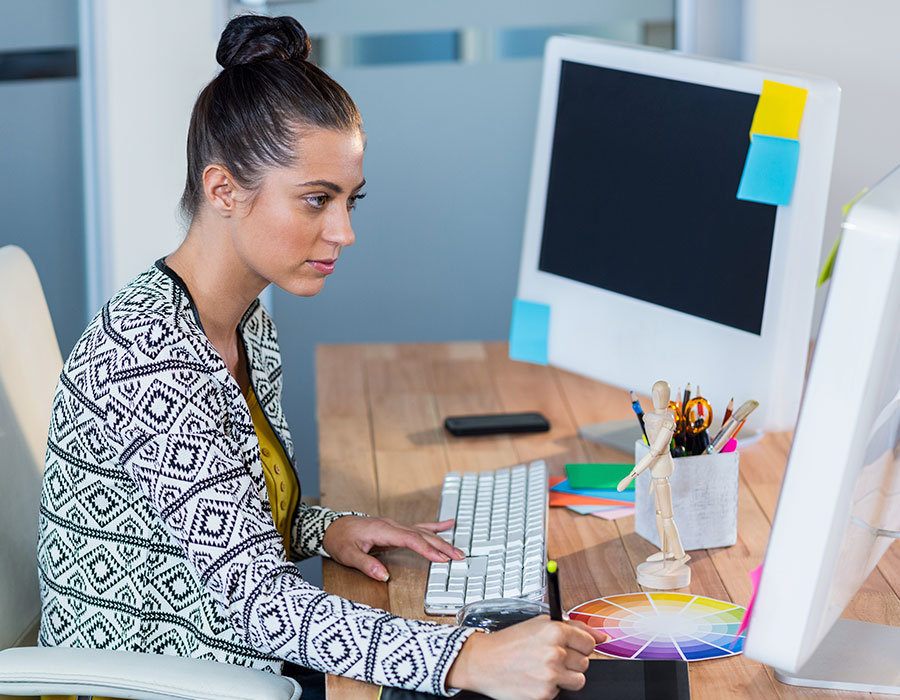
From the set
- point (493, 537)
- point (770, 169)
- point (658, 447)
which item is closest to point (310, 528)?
point (493, 537)

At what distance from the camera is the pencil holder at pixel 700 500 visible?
113 cm

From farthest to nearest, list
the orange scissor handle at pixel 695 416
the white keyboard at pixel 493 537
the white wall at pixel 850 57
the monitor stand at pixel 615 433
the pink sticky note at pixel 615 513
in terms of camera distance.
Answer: the white wall at pixel 850 57
the monitor stand at pixel 615 433
the pink sticky note at pixel 615 513
the orange scissor handle at pixel 695 416
the white keyboard at pixel 493 537

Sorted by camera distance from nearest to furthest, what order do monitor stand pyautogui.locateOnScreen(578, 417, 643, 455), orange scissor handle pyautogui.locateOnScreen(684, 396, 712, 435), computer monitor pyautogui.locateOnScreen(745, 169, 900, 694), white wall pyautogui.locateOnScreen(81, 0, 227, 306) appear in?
computer monitor pyautogui.locateOnScreen(745, 169, 900, 694) < orange scissor handle pyautogui.locateOnScreen(684, 396, 712, 435) < monitor stand pyautogui.locateOnScreen(578, 417, 643, 455) < white wall pyautogui.locateOnScreen(81, 0, 227, 306)

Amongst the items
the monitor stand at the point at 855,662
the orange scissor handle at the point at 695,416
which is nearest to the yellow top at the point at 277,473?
the orange scissor handle at the point at 695,416

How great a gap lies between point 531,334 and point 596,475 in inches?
11.0

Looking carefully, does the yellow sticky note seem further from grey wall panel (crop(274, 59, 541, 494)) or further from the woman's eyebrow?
grey wall panel (crop(274, 59, 541, 494))

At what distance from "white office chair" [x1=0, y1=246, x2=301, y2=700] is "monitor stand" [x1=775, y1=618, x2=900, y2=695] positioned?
439 millimetres

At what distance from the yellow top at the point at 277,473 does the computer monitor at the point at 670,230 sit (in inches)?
18.5

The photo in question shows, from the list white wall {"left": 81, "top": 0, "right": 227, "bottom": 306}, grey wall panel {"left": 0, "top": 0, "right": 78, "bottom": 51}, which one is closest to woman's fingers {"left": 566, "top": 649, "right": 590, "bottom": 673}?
white wall {"left": 81, "top": 0, "right": 227, "bottom": 306}

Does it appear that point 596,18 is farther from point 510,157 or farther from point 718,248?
point 718,248

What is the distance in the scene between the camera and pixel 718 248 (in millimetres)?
1333

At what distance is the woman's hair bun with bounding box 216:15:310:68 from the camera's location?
1113 mm

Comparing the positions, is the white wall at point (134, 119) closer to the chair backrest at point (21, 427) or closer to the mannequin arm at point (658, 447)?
the chair backrest at point (21, 427)

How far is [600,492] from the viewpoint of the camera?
1.33m
